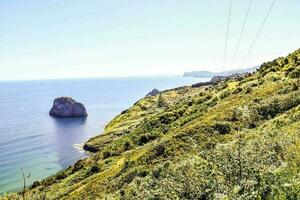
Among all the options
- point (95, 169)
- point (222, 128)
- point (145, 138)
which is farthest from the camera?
point (145, 138)

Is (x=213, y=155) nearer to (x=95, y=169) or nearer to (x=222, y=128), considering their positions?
(x=222, y=128)

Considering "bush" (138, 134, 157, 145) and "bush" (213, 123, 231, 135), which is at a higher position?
"bush" (213, 123, 231, 135)

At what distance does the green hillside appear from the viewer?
15.1 metres

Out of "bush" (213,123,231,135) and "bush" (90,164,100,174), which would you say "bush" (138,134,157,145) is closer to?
"bush" (90,164,100,174)

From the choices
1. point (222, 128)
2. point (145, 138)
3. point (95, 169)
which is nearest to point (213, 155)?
point (222, 128)

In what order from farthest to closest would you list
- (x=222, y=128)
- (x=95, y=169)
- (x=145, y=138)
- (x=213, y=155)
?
(x=145, y=138) → (x=95, y=169) → (x=222, y=128) → (x=213, y=155)

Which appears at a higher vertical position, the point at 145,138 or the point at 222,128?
the point at 222,128

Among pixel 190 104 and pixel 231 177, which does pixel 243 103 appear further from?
pixel 231 177

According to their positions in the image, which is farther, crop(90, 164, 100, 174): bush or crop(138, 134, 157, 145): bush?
crop(138, 134, 157, 145): bush

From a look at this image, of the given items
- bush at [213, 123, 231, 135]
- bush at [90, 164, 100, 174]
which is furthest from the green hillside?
bush at [90, 164, 100, 174]

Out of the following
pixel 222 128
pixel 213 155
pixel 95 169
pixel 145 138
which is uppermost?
pixel 213 155

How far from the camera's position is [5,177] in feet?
349

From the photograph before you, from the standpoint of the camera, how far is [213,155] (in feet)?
69.3

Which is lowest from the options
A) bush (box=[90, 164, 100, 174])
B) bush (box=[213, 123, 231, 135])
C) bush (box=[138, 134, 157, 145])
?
bush (box=[90, 164, 100, 174])
